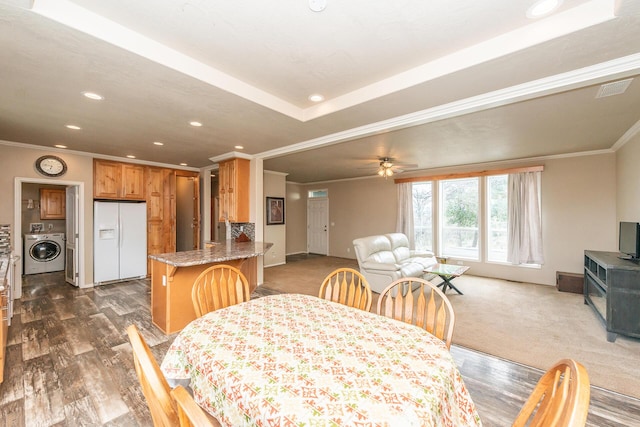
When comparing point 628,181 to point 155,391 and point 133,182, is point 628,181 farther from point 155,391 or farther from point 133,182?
point 133,182

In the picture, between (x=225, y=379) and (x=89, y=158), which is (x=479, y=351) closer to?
(x=225, y=379)

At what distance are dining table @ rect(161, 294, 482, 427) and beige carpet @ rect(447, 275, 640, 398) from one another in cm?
211

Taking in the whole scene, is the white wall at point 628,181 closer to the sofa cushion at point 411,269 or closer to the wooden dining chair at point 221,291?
the sofa cushion at point 411,269

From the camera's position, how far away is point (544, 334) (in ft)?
10.3

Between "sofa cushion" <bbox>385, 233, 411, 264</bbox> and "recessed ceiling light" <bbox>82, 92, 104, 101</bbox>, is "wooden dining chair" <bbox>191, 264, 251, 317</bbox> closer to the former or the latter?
"recessed ceiling light" <bbox>82, 92, 104, 101</bbox>

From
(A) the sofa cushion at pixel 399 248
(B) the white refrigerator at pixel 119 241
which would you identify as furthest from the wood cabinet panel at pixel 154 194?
(A) the sofa cushion at pixel 399 248

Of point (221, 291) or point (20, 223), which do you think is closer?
point (221, 291)

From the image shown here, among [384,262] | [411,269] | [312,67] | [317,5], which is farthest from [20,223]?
[411,269]

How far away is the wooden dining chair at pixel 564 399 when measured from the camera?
0.63 metres

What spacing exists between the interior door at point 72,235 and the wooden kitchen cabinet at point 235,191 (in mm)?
2637

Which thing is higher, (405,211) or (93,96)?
(93,96)

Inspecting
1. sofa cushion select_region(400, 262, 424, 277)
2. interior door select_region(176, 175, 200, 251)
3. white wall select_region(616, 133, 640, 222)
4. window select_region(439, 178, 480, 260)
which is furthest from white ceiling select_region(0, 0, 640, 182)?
interior door select_region(176, 175, 200, 251)

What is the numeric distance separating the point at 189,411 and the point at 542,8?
2.51m

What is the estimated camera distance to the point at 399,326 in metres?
1.52
